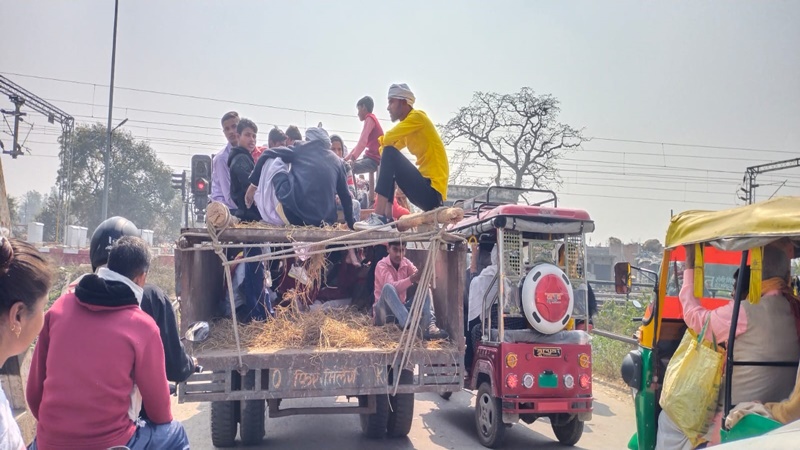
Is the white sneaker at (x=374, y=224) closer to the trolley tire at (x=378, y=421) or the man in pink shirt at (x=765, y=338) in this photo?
the trolley tire at (x=378, y=421)

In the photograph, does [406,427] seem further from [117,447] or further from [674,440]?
[117,447]

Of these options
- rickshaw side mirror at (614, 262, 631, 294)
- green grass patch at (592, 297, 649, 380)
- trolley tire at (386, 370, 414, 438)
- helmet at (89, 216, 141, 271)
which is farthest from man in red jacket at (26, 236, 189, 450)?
green grass patch at (592, 297, 649, 380)

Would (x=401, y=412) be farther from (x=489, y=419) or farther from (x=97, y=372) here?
(x=97, y=372)

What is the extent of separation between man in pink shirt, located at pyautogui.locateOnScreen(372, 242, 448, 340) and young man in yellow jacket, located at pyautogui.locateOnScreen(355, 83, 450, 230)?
1.70ft

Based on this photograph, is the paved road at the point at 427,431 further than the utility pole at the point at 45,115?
No

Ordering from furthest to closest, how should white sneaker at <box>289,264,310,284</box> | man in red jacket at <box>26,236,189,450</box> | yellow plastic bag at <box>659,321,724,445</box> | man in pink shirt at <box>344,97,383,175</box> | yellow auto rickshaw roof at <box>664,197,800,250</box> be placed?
man in pink shirt at <box>344,97,383,175</box>, white sneaker at <box>289,264,310,284</box>, yellow plastic bag at <box>659,321,724,445</box>, yellow auto rickshaw roof at <box>664,197,800,250</box>, man in red jacket at <box>26,236,189,450</box>

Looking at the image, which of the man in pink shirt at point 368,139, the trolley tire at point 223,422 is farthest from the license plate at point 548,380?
the man in pink shirt at point 368,139

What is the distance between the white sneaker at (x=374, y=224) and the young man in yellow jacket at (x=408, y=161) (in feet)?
0.07

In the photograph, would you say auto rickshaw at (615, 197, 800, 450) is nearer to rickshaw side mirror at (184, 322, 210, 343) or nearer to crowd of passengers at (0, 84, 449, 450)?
crowd of passengers at (0, 84, 449, 450)

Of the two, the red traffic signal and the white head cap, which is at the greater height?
the white head cap

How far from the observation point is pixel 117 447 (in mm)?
2484

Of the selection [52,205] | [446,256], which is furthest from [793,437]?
[52,205]

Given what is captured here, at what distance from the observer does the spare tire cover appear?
622cm

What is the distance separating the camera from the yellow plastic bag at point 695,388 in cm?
353
